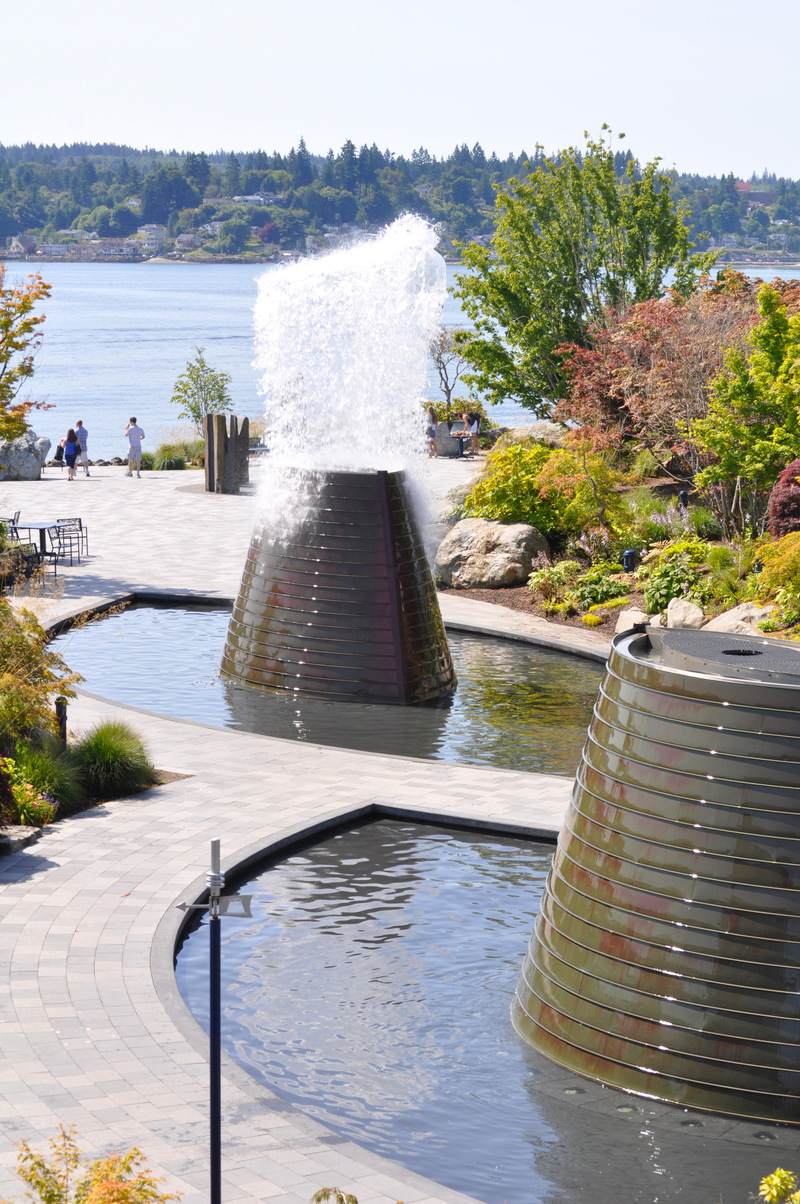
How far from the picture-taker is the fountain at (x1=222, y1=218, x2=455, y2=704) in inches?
665

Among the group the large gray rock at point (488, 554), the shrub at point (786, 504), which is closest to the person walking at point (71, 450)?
the large gray rock at point (488, 554)

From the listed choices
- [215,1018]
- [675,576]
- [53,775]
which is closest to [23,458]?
[675,576]

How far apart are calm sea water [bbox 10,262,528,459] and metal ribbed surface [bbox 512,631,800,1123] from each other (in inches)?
1208

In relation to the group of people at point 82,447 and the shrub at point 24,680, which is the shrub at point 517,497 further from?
the group of people at point 82,447

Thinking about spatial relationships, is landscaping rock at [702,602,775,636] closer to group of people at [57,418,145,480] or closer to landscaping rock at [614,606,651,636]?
landscaping rock at [614,606,651,636]

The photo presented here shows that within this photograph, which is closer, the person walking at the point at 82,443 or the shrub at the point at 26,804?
the shrub at the point at 26,804

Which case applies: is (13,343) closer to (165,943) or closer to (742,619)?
(742,619)

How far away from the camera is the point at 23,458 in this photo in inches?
1431

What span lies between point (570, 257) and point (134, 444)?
1281cm

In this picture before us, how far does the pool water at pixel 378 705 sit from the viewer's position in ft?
51.8

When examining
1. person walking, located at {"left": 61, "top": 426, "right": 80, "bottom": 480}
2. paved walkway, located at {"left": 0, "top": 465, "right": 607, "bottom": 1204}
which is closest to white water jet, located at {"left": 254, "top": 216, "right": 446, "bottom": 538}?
paved walkway, located at {"left": 0, "top": 465, "right": 607, "bottom": 1204}

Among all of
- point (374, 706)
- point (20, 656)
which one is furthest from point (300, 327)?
point (20, 656)

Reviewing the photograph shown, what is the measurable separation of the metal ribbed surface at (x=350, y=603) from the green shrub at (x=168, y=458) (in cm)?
2424

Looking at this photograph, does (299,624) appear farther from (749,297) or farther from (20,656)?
(749,297)
